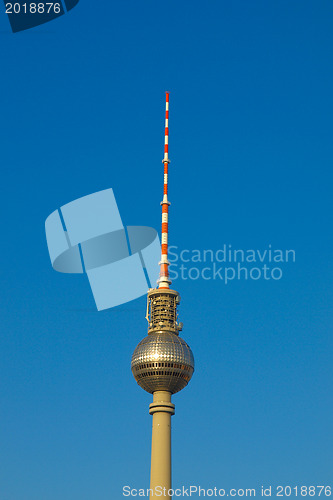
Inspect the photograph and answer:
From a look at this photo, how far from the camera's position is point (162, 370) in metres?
158

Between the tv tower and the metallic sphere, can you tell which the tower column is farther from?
the metallic sphere

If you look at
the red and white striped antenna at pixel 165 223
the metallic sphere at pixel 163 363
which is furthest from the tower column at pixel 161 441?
the red and white striped antenna at pixel 165 223

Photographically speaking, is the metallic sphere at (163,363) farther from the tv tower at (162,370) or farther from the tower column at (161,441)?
the tower column at (161,441)

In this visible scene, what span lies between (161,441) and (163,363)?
47.7 ft

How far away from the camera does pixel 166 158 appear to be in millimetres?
183250

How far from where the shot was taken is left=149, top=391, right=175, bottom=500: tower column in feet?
501

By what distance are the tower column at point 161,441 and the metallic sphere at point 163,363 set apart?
8.25 ft

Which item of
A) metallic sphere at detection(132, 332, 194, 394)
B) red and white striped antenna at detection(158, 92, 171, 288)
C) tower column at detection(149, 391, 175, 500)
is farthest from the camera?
red and white striped antenna at detection(158, 92, 171, 288)

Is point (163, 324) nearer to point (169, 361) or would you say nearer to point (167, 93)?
point (169, 361)

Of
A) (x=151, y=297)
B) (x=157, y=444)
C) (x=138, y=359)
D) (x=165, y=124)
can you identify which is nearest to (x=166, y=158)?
(x=165, y=124)

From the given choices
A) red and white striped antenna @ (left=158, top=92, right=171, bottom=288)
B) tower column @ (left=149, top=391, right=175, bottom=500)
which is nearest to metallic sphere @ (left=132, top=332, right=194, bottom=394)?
tower column @ (left=149, top=391, right=175, bottom=500)

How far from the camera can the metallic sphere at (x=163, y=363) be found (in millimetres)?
158125

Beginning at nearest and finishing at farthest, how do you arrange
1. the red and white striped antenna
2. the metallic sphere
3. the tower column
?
the tower column
the metallic sphere
the red and white striped antenna

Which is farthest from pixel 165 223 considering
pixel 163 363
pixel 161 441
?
pixel 161 441
